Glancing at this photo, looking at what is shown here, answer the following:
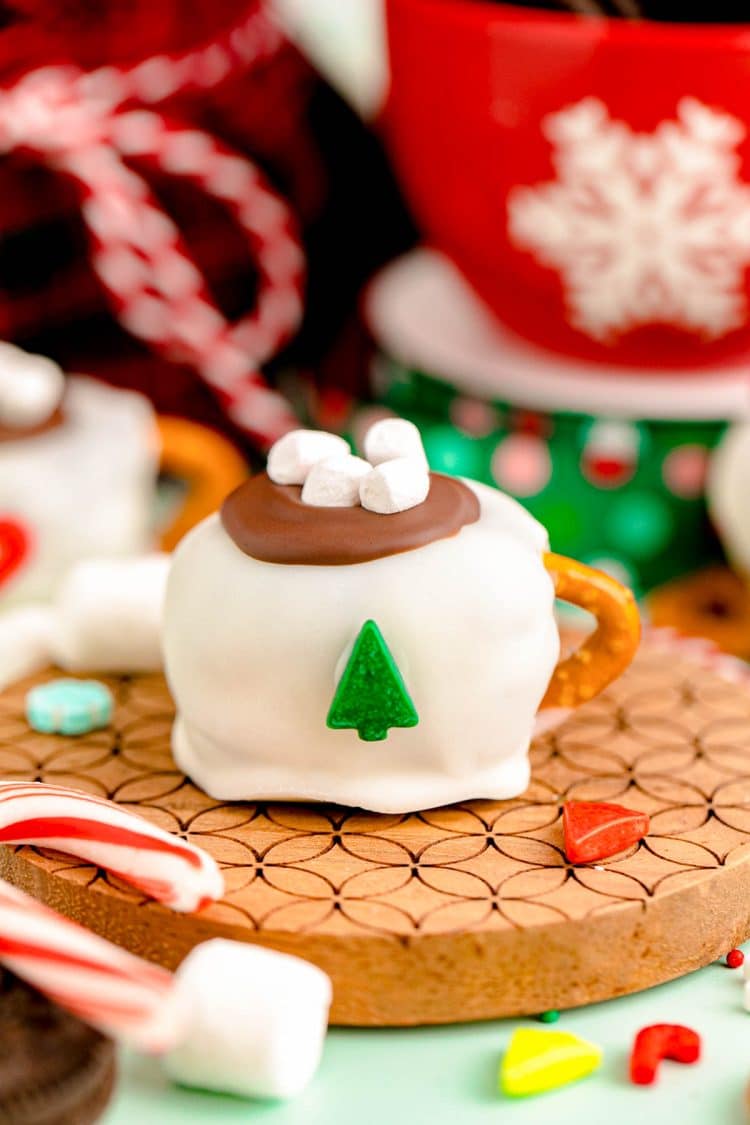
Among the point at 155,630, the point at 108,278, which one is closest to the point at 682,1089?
the point at 155,630

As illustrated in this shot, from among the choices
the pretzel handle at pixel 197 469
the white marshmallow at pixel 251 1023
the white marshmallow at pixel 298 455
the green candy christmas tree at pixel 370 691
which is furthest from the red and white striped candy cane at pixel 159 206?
the white marshmallow at pixel 251 1023

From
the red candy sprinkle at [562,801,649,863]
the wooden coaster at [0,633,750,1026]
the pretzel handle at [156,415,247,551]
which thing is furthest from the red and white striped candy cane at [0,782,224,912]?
the pretzel handle at [156,415,247,551]

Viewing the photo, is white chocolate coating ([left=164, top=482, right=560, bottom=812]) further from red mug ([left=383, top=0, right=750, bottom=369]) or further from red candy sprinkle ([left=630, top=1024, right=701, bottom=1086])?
red mug ([left=383, top=0, right=750, bottom=369])

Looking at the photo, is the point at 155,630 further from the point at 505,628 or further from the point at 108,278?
the point at 108,278

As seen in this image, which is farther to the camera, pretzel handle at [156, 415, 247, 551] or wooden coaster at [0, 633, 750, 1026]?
pretzel handle at [156, 415, 247, 551]

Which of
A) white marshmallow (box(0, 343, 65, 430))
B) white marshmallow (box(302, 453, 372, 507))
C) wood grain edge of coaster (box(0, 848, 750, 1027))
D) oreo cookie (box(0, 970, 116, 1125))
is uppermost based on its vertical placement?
white marshmallow (box(302, 453, 372, 507))

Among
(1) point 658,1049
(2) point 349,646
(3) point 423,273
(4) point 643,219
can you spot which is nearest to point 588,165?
(4) point 643,219
